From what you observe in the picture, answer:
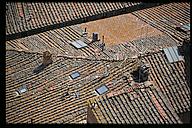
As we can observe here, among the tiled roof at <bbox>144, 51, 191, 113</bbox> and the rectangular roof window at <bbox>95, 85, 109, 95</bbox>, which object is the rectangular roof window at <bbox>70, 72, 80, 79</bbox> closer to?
the rectangular roof window at <bbox>95, 85, 109, 95</bbox>

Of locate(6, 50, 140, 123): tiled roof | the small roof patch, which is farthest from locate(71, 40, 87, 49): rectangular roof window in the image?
the small roof patch

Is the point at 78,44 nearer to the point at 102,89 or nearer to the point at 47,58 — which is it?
the point at 47,58

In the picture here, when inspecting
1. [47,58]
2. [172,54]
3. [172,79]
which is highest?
[47,58]

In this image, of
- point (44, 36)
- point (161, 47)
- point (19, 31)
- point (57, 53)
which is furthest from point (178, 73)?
point (19, 31)

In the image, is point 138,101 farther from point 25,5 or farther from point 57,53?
point 25,5

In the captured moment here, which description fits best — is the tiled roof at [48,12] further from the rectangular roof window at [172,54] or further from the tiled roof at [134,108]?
the tiled roof at [134,108]

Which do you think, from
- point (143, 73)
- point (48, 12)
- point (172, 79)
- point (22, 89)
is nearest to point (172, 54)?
point (172, 79)
